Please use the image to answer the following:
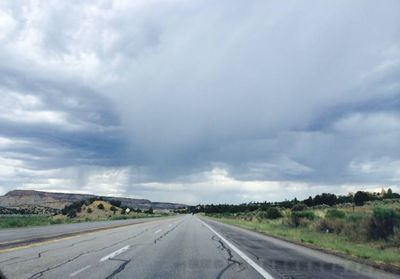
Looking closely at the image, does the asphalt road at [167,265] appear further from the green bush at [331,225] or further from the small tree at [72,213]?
the small tree at [72,213]

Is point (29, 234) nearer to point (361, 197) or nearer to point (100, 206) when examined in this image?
point (361, 197)

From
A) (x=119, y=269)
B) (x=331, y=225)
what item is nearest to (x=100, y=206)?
(x=331, y=225)

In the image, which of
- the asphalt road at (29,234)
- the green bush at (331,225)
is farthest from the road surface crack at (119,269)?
the green bush at (331,225)

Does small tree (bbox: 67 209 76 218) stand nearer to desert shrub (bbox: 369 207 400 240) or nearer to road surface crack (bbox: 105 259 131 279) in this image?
desert shrub (bbox: 369 207 400 240)

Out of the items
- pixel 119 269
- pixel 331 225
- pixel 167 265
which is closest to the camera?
pixel 119 269

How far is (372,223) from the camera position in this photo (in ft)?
85.1

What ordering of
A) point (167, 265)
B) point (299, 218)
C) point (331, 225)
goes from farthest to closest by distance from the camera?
point (299, 218) → point (331, 225) → point (167, 265)

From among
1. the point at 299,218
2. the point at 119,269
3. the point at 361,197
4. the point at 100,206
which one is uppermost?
the point at 100,206

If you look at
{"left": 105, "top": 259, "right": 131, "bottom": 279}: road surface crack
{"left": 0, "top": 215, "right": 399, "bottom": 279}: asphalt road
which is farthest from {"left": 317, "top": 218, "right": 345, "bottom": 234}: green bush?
{"left": 105, "top": 259, "right": 131, "bottom": 279}: road surface crack

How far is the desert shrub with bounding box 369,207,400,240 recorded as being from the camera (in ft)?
80.4

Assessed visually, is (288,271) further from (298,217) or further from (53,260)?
(298,217)

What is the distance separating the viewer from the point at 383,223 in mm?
25047

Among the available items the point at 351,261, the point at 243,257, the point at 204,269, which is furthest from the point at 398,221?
the point at 204,269

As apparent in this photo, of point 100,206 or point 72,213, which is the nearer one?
point 72,213
